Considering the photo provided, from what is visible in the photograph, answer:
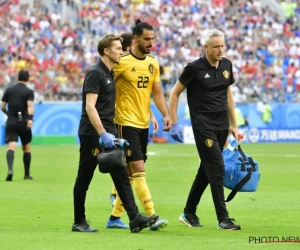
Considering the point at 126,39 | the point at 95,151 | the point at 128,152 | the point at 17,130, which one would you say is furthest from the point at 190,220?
the point at 17,130

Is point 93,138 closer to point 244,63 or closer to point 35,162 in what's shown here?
point 35,162

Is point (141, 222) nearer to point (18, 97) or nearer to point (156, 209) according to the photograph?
point (156, 209)

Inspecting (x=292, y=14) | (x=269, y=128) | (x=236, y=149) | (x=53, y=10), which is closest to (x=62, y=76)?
(x=53, y=10)

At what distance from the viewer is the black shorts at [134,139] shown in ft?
35.2

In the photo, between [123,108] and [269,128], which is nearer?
[123,108]

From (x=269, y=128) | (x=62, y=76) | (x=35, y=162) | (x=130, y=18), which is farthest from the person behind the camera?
(x=130, y=18)

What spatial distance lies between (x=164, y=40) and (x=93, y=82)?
105 feet

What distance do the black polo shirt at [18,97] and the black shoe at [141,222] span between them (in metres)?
9.84

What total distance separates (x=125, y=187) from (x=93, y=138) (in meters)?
0.66

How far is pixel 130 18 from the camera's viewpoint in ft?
138

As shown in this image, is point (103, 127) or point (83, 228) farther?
point (83, 228)

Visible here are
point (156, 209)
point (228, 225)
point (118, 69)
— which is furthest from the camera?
point (156, 209)

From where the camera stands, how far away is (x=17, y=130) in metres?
19.6

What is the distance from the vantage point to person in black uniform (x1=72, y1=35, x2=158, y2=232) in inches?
396
